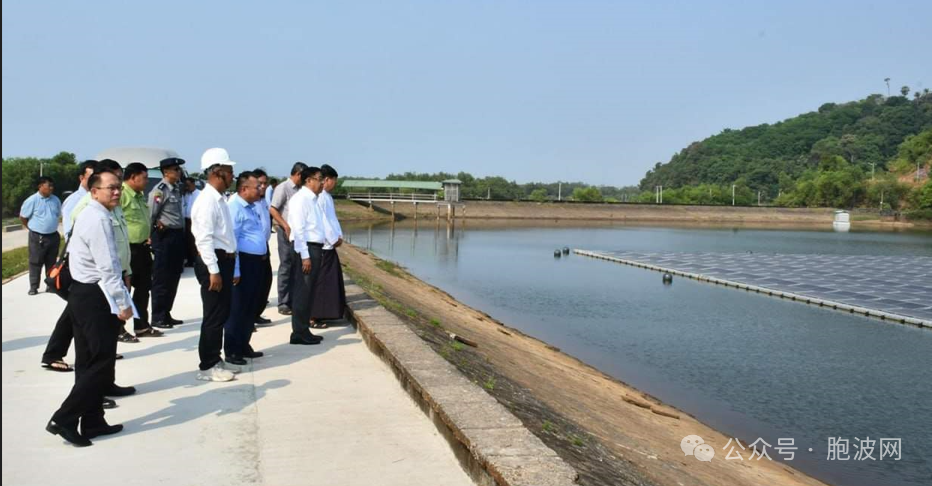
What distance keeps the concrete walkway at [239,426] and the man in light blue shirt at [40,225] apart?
3796 millimetres

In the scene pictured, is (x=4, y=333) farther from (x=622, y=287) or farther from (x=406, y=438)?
(x=622, y=287)

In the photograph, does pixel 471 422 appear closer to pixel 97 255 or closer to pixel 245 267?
pixel 97 255

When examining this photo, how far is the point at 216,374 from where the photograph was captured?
619 cm

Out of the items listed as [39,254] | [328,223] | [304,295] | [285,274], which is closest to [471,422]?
[304,295]

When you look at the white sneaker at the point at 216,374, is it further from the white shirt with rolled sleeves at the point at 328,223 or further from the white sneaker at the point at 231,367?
the white shirt with rolled sleeves at the point at 328,223

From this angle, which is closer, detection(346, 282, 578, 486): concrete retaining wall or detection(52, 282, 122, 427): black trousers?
detection(346, 282, 578, 486): concrete retaining wall

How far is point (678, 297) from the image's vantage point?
2302 centimetres

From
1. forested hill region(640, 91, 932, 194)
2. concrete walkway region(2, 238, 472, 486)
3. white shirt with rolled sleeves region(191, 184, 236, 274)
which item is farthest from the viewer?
forested hill region(640, 91, 932, 194)

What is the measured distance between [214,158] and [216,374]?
180cm

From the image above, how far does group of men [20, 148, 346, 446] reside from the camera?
4.76 m

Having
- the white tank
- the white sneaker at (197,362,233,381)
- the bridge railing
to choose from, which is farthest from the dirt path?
the white tank

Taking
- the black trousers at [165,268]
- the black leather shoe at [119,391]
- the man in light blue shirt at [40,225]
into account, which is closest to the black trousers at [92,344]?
the black leather shoe at [119,391]

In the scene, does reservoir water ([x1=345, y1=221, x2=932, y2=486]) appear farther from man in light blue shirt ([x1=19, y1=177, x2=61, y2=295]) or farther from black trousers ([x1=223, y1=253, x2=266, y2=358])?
man in light blue shirt ([x1=19, y1=177, x2=61, y2=295])

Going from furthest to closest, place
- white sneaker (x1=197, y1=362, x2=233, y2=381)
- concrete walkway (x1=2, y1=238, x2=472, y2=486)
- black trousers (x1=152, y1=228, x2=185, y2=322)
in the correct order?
black trousers (x1=152, y1=228, x2=185, y2=322)
white sneaker (x1=197, y1=362, x2=233, y2=381)
concrete walkway (x1=2, y1=238, x2=472, y2=486)
